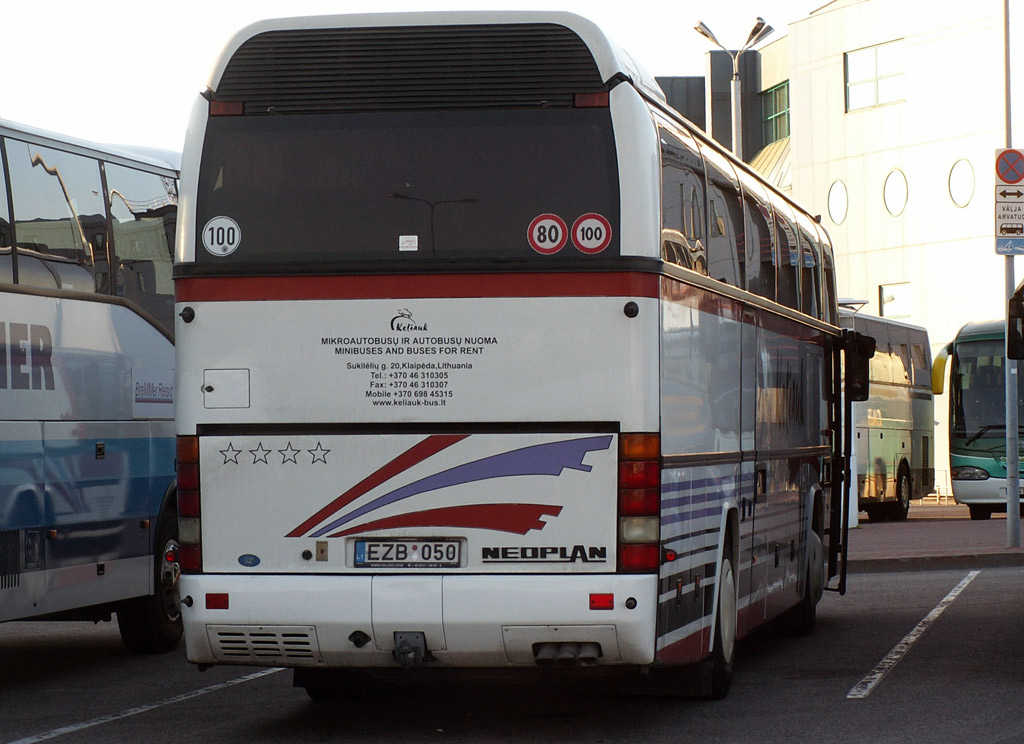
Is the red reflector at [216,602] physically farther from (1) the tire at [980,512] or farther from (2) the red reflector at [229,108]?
(1) the tire at [980,512]

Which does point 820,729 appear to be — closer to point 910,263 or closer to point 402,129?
point 402,129

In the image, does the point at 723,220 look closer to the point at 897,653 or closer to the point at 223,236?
the point at 223,236

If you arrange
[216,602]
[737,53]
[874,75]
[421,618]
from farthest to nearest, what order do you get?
[874,75] → [737,53] → [216,602] → [421,618]

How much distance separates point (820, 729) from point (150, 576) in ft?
19.4

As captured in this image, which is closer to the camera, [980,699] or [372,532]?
[372,532]

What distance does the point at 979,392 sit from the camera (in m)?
32.7

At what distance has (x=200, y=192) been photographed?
894cm

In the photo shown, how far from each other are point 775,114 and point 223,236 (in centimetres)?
5107

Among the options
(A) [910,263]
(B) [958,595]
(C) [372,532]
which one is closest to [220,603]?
(C) [372,532]

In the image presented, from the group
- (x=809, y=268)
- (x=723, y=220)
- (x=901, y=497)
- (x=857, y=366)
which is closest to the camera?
(x=723, y=220)

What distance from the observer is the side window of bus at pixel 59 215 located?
11641 millimetres

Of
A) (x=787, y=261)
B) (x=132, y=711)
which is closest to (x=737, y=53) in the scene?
(x=787, y=261)

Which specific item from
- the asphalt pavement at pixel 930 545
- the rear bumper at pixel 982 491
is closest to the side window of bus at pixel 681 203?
the asphalt pavement at pixel 930 545

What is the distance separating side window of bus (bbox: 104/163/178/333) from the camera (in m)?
13.3
